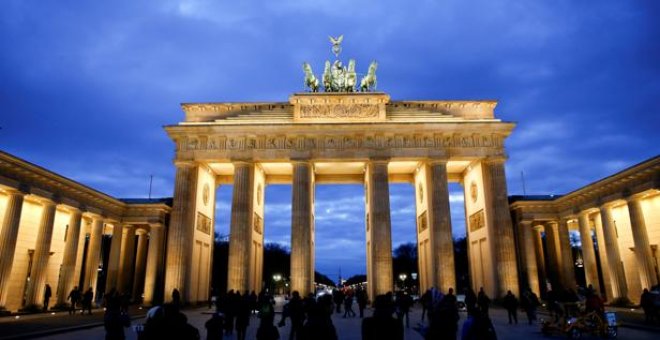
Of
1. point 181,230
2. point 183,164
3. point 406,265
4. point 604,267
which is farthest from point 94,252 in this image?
point 406,265

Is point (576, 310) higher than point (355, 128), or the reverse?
point (355, 128)

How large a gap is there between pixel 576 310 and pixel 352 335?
27.7 ft

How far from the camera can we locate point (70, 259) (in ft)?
107

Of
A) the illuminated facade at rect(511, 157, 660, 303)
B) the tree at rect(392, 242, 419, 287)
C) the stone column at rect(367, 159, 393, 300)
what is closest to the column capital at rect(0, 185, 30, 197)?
the stone column at rect(367, 159, 393, 300)

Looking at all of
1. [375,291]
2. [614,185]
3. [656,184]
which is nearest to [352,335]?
[375,291]

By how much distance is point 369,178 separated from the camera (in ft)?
121

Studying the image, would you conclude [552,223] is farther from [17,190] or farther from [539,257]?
[17,190]

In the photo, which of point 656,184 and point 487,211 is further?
point 487,211

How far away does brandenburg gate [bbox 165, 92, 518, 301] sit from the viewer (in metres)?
34.1

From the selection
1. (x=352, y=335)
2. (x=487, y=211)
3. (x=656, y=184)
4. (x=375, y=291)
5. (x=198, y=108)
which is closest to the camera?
(x=352, y=335)

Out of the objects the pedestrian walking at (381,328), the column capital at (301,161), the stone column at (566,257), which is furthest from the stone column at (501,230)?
the pedestrian walking at (381,328)

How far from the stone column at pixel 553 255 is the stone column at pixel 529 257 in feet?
8.87

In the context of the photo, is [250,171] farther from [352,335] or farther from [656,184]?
[656,184]

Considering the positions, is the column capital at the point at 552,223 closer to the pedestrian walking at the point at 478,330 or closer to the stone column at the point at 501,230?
the stone column at the point at 501,230
